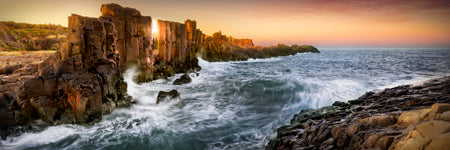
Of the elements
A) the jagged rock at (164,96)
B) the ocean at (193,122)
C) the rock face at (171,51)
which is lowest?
the ocean at (193,122)

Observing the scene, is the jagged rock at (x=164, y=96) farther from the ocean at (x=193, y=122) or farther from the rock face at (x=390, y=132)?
the rock face at (x=390, y=132)

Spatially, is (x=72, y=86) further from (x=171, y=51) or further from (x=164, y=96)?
(x=171, y=51)

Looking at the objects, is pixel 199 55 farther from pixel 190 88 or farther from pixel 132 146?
pixel 132 146

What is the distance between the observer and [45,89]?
7582 millimetres

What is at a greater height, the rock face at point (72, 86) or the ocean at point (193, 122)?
the rock face at point (72, 86)

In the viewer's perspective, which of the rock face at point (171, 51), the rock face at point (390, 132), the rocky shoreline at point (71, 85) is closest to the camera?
the rock face at point (390, 132)

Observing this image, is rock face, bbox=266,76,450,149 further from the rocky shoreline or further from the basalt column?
the basalt column

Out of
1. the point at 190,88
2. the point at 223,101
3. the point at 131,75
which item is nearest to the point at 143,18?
the point at 131,75

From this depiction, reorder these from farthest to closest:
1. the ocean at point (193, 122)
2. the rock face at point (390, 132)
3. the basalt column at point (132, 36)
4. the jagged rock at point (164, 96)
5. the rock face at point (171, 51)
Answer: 1. the rock face at point (171, 51)
2. the basalt column at point (132, 36)
3. the jagged rock at point (164, 96)
4. the ocean at point (193, 122)
5. the rock face at point (390, 132)

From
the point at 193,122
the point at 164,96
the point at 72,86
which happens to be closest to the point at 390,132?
the point at 193,122

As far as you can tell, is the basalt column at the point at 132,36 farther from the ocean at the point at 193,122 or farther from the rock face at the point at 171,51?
the rock face at the point at 171,51

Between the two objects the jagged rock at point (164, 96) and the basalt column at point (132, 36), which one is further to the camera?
the basalt column at point (132, 36)

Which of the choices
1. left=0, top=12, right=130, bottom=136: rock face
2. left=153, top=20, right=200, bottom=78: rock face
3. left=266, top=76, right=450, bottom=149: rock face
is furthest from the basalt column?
left=266, top=76, right=450, bottom=149: rock face

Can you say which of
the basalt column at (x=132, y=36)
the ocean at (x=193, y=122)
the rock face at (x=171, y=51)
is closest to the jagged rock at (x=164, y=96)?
the ocean at (x=193, y=122)
